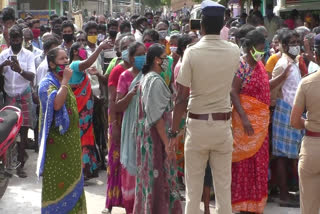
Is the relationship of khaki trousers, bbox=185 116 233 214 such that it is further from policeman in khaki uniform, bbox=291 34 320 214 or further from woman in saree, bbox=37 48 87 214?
woman in saree, bbox=37 48 87 214

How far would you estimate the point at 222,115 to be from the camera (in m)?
4.70

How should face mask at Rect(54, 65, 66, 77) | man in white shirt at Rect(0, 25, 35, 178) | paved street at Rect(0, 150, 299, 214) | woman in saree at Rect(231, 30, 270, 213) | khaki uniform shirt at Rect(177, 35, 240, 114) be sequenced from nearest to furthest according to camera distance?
khaki uniform shirt at Rect(177, 35, 240, 114)
face mask at Rect(54, 65, 66, 77)
woman in saree at Rect(231, 30, 270, 213)
paved street at Rect(0, 150, 299, 214)
man in white shirt at Rect(0, 25, 35, 178)

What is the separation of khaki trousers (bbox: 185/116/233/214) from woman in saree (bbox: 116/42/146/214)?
0.87 meters

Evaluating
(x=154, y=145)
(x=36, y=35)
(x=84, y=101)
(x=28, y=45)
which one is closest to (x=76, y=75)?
(x=84, y=101)

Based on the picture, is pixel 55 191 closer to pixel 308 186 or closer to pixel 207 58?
pixel 207 58

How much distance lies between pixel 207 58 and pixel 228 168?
894mm

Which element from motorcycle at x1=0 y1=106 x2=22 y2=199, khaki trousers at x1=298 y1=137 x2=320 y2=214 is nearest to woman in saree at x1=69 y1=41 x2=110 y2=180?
motorcycle at x1=0 y1=106 x2=22 y2=199

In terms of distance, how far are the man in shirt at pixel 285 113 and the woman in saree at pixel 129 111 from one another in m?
1.50

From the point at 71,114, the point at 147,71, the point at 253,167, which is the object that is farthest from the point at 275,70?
the point at 71,114

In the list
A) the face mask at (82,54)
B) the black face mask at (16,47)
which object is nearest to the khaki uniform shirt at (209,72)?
the face mask at (82,54)

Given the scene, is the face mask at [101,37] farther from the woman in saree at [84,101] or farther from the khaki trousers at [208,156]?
the khaki trousers at [208,156]

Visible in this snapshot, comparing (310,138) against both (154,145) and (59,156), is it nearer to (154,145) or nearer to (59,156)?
(154,145)

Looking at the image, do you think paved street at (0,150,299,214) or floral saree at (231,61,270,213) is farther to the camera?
paved street at (0,150,299,214)

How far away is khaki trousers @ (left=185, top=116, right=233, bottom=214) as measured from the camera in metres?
4.67
